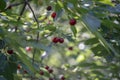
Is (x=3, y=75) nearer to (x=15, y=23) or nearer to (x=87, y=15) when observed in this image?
(x=15, y=23)

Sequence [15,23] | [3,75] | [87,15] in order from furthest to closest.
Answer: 1. [3,75]
2. [15,23]
3. [87,15]

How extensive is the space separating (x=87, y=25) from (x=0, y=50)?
629mm

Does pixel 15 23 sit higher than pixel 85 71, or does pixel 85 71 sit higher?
pixel 15 23

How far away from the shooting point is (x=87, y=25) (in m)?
1.35

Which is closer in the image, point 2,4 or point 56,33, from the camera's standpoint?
point 2,4

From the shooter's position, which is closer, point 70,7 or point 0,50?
point 70,7

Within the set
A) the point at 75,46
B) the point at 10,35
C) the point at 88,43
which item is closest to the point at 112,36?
the point at 88,43

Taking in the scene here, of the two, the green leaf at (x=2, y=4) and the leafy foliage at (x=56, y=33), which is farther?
the green leaf at (x=2, y=4)

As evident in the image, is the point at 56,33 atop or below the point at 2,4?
below

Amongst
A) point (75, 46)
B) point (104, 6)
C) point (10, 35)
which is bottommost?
point (75, 46)

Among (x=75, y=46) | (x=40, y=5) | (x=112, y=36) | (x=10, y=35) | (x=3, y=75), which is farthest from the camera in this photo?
(x=75, y=46)

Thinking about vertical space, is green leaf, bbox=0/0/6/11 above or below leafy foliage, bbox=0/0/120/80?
above

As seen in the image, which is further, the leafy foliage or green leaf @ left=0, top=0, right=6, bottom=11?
green leaf @ left=0, top=0, right=6, bottom=11

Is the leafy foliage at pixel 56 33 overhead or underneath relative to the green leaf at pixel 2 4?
underneath
